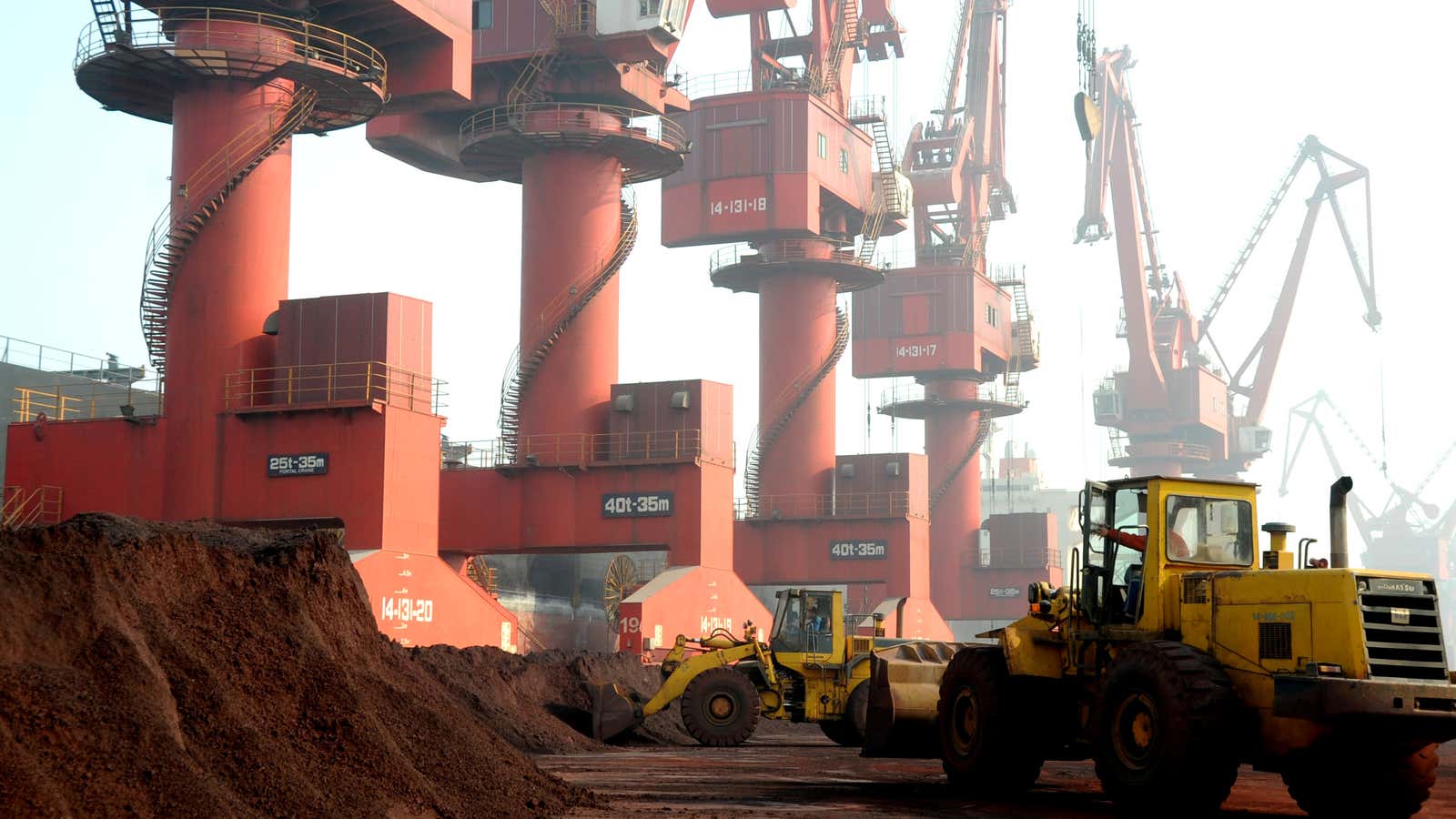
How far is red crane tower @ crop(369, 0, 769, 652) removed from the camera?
4200 cm

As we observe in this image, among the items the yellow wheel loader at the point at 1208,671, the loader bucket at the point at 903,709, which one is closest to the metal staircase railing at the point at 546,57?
the loader bucket at the point at 903,709

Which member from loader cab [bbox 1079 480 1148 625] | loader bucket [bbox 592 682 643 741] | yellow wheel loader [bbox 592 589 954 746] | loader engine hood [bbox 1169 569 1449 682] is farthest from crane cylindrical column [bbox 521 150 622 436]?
loader engine hood [bbox 1169 569 1449 682]

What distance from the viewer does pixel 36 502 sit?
1388 inches

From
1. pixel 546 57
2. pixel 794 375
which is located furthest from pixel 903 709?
pixel 794 375

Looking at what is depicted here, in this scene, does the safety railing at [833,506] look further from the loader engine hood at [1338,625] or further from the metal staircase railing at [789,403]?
the loader engine hood at [1338,625]

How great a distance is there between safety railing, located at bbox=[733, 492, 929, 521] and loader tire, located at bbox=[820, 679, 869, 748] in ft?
102

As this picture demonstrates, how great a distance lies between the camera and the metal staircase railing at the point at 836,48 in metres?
59.0

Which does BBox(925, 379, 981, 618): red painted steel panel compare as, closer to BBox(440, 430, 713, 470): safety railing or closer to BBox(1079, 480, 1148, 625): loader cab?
BBox(440, 430, 713, 470): safety railing

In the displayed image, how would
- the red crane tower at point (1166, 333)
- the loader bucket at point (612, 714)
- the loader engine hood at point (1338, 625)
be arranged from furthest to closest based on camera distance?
the red crane tower at point (1166, 333), the loader bucket at point (612, 714), the loader engine hood at point (1338, 625)

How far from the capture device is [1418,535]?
545ft

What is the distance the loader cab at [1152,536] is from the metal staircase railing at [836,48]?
45.4 metres

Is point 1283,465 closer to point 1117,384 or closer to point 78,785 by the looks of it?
point 1117,384

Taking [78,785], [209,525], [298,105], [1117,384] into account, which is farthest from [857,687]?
[1117,384]

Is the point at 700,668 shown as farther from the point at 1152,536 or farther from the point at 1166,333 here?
the point at 1166,333
